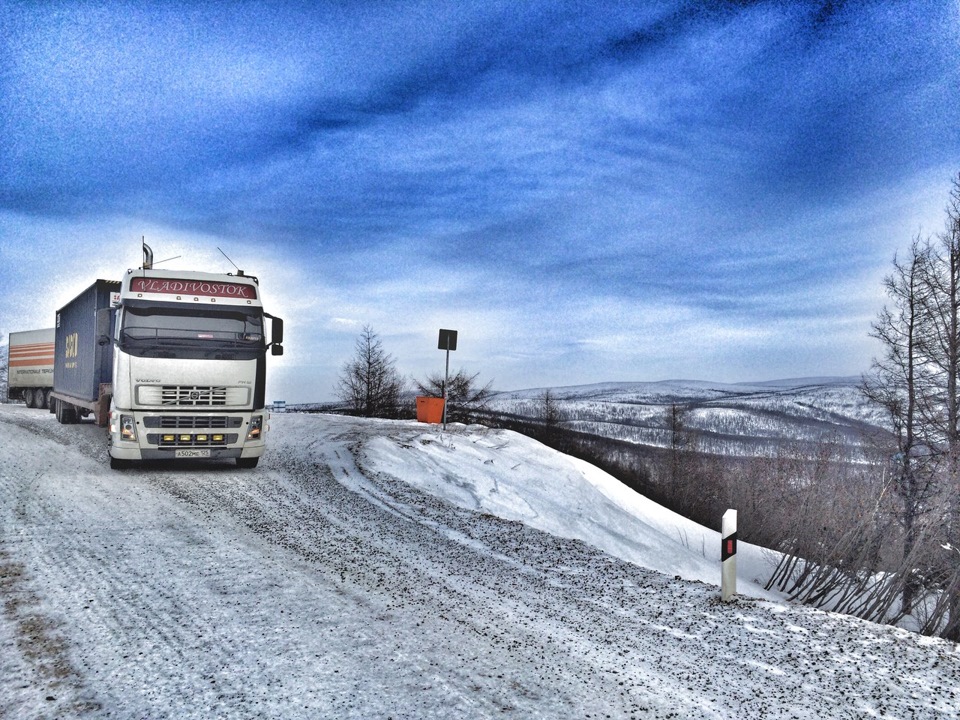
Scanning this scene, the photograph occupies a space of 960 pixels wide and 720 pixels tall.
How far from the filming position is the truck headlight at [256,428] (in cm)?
1226

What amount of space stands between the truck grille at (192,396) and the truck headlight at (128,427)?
0.41 metres

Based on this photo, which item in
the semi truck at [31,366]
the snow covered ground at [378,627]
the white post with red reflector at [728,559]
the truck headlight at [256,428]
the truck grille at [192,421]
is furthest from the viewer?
the semi truck at [31,366]

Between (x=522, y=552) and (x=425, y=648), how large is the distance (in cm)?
324

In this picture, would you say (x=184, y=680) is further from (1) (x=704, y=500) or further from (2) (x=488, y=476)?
(1) (x=704, y=500)

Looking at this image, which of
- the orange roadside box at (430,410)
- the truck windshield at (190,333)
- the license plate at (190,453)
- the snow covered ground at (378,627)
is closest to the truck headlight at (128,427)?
the license plate at (190,453)

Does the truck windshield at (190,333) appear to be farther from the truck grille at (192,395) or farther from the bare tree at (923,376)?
the bare tree at (923,376)

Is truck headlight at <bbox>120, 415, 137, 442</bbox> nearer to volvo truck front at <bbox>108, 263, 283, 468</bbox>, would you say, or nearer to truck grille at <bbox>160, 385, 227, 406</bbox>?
volvo truck front at <bbox>108, 263, 283, 468</bbox>

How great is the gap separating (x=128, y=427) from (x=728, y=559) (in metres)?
10.5

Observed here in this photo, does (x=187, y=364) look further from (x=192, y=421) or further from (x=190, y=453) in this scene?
(x=190, y=453)

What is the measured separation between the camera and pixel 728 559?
6.38m

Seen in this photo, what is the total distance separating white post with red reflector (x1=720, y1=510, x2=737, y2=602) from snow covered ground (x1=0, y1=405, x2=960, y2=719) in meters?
0.17

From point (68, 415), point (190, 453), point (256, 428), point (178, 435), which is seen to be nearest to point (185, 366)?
point (178, 435)

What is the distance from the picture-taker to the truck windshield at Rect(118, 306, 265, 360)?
11.4 m

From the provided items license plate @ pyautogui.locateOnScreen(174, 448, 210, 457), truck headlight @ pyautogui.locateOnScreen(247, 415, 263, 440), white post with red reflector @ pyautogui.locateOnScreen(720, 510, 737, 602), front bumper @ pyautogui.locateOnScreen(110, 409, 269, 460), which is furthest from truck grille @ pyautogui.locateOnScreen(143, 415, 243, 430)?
white post with red reflector @ pyautogui.locateOnScreen(720, 510, 737, 602)
